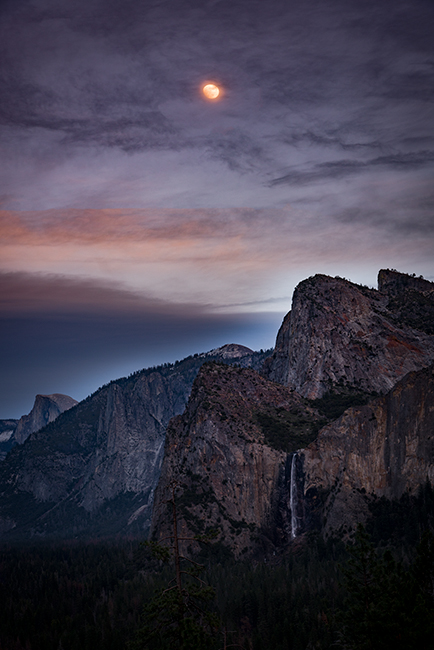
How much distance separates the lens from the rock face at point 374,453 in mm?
158500

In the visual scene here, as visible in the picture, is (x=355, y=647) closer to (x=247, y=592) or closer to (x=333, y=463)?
(x=247, y=592)

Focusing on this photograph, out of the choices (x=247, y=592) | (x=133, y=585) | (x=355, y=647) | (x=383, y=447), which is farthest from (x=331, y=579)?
(x=355, y=647)

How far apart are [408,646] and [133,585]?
129392 millimetres

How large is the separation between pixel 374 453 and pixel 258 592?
62.1 m

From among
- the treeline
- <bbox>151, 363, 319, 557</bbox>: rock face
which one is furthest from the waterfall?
the treeline

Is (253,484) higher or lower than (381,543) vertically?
higher

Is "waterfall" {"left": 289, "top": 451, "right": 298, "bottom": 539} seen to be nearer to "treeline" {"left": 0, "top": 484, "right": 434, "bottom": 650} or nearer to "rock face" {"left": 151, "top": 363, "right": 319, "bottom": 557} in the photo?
"rock face" {"left": 151, "top": 363, "right": 319, "bottom": 557}

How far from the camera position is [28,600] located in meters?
167

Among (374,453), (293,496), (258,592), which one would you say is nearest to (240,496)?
(293,496)

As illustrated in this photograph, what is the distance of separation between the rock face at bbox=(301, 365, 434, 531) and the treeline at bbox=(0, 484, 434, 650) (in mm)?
6422

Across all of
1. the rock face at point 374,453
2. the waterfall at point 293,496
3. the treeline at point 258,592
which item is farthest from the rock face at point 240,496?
the rock face at point 374,453

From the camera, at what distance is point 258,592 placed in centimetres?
13225

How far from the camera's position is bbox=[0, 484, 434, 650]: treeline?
59.9 metres

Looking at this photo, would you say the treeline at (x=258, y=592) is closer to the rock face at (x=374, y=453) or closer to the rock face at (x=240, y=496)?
the rock face at (x=374, y=453)
